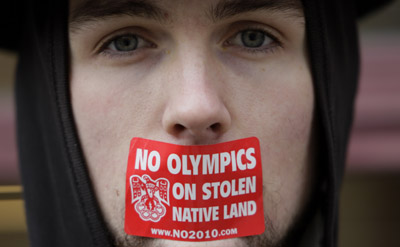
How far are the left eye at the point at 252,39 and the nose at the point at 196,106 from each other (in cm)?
20

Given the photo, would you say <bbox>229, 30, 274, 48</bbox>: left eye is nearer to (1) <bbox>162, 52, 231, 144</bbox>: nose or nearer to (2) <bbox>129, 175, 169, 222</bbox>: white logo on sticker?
(1) <bbox>162, 52, 231, 144</bbox>: nose

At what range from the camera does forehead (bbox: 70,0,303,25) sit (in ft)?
4.68

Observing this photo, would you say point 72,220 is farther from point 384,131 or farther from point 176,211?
point 384,131

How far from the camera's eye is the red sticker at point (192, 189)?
1.35m

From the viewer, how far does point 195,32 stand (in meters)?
1.43

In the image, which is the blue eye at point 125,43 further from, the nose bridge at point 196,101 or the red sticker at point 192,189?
the red sticker at point 192,189

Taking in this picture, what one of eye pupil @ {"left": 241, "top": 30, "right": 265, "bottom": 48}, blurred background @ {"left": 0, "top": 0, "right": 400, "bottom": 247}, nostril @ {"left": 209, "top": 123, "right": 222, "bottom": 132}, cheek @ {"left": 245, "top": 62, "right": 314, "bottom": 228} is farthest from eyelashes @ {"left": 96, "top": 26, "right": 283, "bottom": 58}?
blurred background @ {"left": 0, "top": 0, "right": 400, "bottom": 247}

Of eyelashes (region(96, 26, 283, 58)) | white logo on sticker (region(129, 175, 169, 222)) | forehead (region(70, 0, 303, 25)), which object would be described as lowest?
white logo on sticker (region(129, 175, 169, 222))

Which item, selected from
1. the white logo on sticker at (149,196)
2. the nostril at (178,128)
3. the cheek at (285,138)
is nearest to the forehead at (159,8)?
the cheek at (285,138)

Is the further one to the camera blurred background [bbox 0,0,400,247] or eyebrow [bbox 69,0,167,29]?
blurred background [bbox 0,0,400,247]

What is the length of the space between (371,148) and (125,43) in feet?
5.72

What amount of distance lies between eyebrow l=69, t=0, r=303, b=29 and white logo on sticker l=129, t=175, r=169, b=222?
510 millimetres

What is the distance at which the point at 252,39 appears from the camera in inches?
62.2

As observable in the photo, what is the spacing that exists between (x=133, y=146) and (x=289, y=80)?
0.58m
